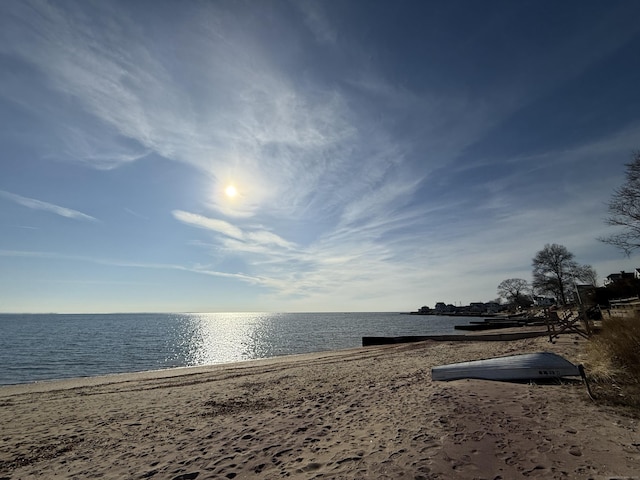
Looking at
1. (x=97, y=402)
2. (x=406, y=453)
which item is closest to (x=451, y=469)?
(x=406, y=453)

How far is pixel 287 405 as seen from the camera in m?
10.3

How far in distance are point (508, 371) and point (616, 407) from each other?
347cm

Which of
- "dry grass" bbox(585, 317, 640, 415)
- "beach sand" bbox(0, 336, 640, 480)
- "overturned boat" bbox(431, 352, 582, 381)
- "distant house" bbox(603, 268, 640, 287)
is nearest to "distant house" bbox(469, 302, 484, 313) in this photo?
"distant house" bbox(603, 268, 640, 287)

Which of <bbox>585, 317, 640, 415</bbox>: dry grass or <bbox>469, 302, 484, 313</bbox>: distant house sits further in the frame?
<bbox>469, 302, 484, 313</bbox>: distant house

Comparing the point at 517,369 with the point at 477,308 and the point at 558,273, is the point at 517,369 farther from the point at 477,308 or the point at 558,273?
the point at 477,308

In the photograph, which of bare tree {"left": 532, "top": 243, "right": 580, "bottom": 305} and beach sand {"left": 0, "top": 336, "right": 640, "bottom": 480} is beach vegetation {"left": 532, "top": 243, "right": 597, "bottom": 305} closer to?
bare tree {"left": 532, "top": 243, "right": 580, "bottom": 305}

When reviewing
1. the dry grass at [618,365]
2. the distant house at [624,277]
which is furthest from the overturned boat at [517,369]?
the distant house at [624,277]

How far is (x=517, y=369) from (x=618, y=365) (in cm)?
249

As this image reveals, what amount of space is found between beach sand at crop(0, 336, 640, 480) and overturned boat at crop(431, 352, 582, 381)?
0.57m

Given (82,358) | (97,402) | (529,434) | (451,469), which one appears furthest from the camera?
(82,358)

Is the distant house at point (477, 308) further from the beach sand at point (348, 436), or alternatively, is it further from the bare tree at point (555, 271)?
the beach sand at point (348, 436)

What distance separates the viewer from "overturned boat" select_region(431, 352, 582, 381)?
984 centimetres

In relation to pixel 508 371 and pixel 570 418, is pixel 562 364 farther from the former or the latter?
pixel 570 418

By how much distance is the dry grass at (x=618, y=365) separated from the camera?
730 centimetres
